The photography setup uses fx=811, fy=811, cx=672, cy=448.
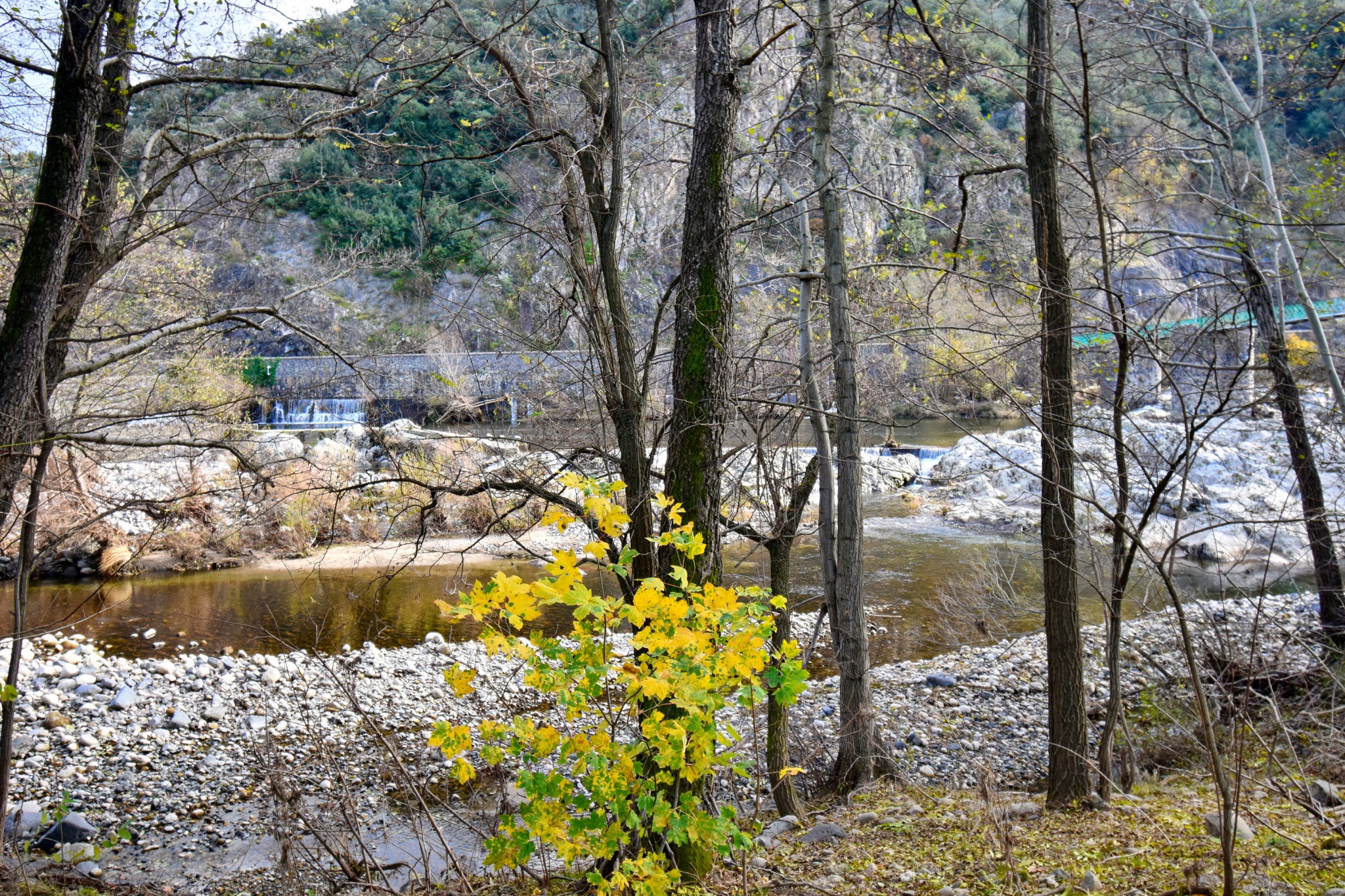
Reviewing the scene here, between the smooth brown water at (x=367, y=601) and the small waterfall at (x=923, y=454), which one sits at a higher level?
the small waterfall at (x=923, y=454)

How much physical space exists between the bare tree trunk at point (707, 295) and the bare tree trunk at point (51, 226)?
10.2 ft

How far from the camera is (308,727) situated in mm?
4742

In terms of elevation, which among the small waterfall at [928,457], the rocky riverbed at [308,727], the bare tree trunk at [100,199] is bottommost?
the rocky riverbed at [308,727]

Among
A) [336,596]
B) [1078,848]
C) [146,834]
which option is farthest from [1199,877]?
[336,596]

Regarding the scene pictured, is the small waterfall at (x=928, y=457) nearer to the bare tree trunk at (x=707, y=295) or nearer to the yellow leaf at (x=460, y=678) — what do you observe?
the bare tree trunk at (x=707, y=295)

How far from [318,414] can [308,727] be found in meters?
23.9

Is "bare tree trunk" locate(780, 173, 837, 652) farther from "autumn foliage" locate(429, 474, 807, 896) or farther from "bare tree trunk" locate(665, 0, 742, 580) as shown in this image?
"autumn foliage" locate(429, 474, 807, 896)

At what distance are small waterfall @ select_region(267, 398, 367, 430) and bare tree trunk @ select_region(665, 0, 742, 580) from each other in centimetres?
2245

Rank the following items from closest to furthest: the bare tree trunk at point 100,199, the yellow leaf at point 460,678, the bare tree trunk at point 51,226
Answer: the yellow leaf at point 460,678 → the bare tree trunk at point 51,226 → the bare tree trunk at point 100,199

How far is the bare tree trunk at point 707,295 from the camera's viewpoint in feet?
13.9

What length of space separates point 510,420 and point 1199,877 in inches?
270

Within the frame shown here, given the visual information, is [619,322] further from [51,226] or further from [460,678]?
[51,226]

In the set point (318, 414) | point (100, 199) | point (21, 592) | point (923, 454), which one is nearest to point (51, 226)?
point (100, 199)

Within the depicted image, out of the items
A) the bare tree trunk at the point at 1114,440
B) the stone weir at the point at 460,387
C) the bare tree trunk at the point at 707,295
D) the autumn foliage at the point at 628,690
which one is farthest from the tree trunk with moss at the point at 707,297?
the bare tree trunk at the point at 1114,440
